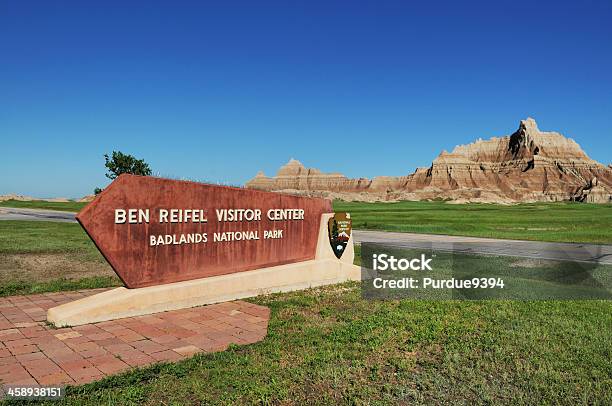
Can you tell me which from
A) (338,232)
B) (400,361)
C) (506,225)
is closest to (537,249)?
(338,232)

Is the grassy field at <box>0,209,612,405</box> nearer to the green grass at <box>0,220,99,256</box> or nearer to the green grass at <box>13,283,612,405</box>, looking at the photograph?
the green grass at <box>13,283,612,405</box>

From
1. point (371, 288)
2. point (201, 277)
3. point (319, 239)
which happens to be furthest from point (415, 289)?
point (201, 277)

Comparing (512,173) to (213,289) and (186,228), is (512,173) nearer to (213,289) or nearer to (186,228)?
(213,289)

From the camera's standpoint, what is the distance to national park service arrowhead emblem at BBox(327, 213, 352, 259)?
10562mm

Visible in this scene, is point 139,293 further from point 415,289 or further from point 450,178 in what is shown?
point 450,178

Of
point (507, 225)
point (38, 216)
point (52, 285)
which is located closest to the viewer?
point (52, 285)

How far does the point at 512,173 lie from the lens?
154625mm

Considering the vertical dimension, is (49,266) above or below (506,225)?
below

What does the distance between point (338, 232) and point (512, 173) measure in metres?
163

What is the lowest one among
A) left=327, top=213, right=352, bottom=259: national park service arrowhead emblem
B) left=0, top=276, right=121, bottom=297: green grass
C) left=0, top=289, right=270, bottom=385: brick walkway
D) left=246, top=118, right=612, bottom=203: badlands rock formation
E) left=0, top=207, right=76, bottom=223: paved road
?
left=0, top=289, right=270, bottom=385: brick walkway

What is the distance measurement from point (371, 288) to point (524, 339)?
13.4 feet

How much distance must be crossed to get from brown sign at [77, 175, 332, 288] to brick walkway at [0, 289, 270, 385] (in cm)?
85

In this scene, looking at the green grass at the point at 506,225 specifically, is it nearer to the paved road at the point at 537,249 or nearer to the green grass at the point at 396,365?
the paved road at the point at 537,249

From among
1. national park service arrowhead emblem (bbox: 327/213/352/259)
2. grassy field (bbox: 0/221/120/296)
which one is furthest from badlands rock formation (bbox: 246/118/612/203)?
national park service arrowhead emblem (bbox: 327/213/352/259)
